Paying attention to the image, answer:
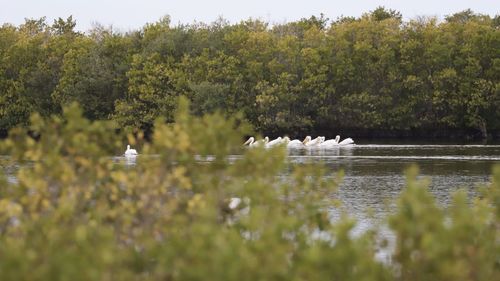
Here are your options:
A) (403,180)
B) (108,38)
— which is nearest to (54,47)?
(108,38)

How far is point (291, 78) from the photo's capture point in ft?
Answer: 282

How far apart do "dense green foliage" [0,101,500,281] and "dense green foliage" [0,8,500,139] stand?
226 feet

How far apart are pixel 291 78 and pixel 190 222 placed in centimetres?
7339

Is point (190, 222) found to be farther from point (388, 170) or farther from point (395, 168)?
point (395, 168)

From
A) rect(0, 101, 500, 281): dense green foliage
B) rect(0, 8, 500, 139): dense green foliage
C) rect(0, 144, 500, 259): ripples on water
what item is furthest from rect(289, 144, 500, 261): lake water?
rect(0, 8, 500, 139): dense green foliage

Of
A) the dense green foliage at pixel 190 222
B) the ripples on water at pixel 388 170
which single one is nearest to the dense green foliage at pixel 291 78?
the ripples on water at pixel 388 170

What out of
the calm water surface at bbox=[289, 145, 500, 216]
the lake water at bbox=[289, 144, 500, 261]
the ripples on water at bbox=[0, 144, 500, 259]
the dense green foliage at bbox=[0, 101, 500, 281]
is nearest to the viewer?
the dense green foliage at bbox=[0, 101, 500, 281]

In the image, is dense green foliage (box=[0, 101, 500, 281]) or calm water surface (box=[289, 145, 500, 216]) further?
calm water surface (box=[289, 145, 500, 216])

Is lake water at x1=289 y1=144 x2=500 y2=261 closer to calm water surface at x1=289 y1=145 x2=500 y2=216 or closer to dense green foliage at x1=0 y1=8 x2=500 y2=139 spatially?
A: calm water surface at x1=289 y1=145 x2=500 y2=216

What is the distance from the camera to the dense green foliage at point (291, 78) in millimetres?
86062

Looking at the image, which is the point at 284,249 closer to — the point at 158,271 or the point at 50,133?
the point at 158,271

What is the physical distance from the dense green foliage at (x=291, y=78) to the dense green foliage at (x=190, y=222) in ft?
226

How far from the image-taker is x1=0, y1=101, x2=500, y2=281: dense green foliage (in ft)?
34.6

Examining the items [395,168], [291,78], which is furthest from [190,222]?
[291,78]
